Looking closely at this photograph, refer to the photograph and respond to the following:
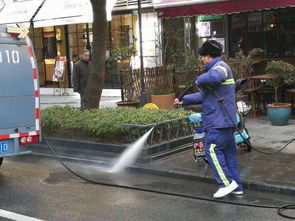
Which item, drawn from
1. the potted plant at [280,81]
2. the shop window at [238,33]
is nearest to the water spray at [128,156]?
the potted plant at [280,81]

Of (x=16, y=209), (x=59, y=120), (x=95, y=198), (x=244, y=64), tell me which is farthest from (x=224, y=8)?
(x=16, y=209)

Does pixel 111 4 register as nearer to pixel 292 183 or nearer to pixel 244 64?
pixel 244 64

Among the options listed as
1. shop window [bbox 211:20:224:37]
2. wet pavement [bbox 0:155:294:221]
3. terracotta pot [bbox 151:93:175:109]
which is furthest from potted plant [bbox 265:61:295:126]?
shop window [bbox 211:20:224:37]

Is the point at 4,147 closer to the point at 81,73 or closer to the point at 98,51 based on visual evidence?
the point at 98,51

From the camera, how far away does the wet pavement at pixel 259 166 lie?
6586 millimetres

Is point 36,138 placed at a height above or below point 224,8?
below

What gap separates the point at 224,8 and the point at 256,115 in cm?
287

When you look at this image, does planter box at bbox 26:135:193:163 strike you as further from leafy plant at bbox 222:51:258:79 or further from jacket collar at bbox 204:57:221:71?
leafy plant at bbox 222:51:258:79

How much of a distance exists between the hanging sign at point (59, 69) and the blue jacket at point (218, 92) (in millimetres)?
14765

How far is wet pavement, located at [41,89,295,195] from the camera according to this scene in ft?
21.6

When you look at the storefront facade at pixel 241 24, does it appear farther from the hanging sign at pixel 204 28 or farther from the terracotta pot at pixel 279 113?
the terracotta pot at pixel 279 113

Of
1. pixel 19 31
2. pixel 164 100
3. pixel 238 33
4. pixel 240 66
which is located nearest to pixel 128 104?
pixel 164 100

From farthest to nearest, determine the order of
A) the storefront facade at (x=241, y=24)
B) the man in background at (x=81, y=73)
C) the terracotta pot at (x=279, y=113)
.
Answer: the storefront facade at (x=241, y=24), the man in background at (x=81, y=73), the terracotta pot at (x=279, y=113)

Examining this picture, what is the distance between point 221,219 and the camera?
17.9 ft
